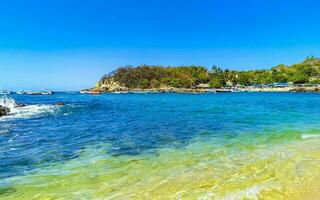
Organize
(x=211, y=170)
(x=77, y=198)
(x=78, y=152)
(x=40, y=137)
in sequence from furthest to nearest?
(x=40, y=137) < (x=78, y=152) < (x=211, y=170) < (x=77, y=198)

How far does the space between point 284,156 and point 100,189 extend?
344 inches

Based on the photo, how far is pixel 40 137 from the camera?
23.3m

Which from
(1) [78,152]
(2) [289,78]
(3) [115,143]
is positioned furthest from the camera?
(2) [289,78]

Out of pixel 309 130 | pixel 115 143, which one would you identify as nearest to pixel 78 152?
pixel 115 143

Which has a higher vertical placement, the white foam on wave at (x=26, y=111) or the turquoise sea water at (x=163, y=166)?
the turquoise sea water at (x=163, y=166)

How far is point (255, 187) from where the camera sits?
34.4 ft

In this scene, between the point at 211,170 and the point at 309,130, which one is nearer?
the point at 211,170

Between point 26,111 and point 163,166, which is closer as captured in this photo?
point 163,166

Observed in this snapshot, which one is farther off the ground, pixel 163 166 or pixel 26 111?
pixel 163 166

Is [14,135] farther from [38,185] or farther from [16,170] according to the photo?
[38,185]

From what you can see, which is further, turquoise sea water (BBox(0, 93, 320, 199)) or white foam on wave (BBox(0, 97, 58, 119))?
white foam on wave (BBox(0, 97, 58, 119))

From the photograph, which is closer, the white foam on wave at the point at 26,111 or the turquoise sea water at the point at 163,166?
the turquoise sea water at the point at 163,166

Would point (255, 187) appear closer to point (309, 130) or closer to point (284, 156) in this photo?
point (284, 156)

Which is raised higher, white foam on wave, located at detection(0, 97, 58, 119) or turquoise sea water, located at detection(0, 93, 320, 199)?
turquoise sea water, located at detection(0, 93, 320, 199)
